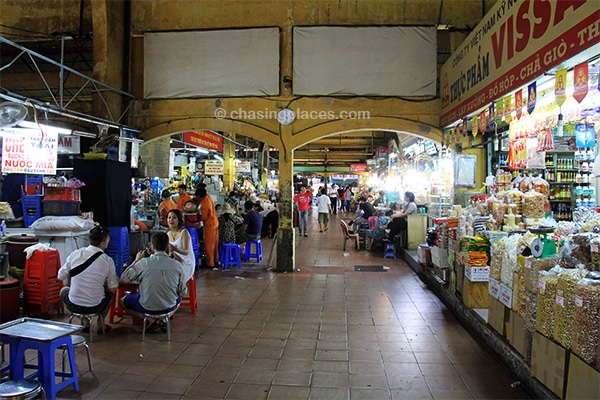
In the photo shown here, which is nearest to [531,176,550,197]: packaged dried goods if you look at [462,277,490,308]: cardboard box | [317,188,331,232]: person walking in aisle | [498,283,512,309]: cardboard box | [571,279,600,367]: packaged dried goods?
[462,277,490,308]: cardboard box

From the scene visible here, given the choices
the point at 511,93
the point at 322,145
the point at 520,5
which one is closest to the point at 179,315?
the point at 511,93

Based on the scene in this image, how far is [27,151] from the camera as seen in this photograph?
24.9ft

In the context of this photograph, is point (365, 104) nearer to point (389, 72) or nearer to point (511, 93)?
point (389, 72)

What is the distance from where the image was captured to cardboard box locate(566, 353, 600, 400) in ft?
9.19

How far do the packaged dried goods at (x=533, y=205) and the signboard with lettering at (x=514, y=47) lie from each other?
150cm

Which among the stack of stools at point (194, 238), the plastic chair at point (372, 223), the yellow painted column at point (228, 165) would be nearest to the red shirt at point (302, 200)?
the yellow painted column at point (228, 165)

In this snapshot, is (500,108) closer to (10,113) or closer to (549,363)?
(549,363)

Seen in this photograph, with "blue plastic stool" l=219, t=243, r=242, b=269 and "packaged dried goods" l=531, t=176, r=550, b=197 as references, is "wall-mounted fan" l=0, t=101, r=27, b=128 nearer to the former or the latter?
"blue plastic stool" l=219, t=243, r=242, b=269

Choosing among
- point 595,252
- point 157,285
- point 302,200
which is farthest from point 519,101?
point 302,200

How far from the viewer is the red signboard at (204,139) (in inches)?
471

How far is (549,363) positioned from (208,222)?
7209 mm

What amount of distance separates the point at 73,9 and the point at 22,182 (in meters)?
4.28

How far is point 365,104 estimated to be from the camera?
9.27 metres

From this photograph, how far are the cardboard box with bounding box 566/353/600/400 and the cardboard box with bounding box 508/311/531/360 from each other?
0.76 metres
